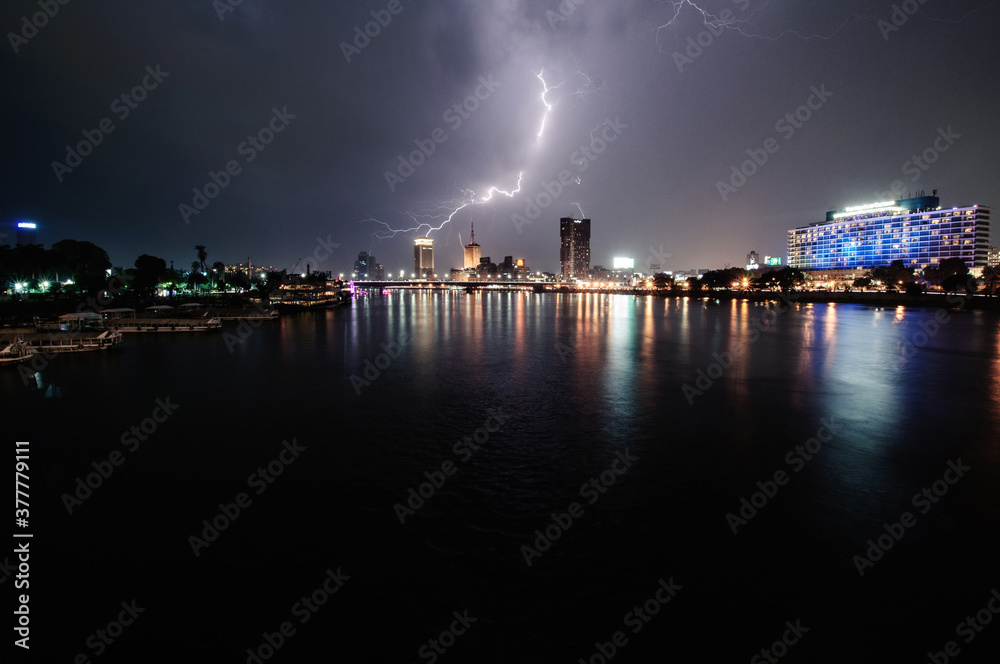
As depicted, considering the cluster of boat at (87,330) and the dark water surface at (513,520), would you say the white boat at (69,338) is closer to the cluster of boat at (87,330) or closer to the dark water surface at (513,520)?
the cluster of boat at (87,330)

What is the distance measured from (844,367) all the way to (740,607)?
A: 94.2ft

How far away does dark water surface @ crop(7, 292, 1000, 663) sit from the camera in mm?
7594

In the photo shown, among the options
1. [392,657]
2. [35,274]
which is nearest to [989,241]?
[392,657]

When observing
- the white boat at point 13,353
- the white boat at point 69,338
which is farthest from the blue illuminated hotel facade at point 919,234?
the white boat at point 13,353

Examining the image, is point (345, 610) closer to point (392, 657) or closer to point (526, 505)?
point (392, 657)

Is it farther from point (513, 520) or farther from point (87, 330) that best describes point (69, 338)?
point (513, 520)

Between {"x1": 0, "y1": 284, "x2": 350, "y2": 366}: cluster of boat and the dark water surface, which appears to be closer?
the dark water surface

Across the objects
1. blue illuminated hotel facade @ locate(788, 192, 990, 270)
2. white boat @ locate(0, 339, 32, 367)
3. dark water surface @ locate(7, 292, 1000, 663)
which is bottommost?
dark water surface @ locate(7, 292, 1000, 663)

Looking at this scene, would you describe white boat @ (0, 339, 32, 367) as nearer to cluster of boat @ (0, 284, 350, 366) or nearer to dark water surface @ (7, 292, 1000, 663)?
cluster of boat @ (0, 284, 350, 366)

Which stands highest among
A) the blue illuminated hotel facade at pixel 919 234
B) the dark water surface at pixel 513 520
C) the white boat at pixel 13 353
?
the blue illuminated hotel facade at pixel 919 234

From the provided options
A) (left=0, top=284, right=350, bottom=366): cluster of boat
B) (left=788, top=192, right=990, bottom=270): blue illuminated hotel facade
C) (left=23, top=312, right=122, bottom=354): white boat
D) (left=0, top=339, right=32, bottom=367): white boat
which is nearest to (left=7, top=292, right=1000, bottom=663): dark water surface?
(left=0, top=339, right=32, bottom=367): white boat

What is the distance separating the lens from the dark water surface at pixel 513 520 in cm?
759

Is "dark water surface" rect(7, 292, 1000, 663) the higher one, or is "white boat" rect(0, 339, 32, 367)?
"white boat" rect(0, 339, 32, 367)

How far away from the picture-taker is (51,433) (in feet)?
53.8
